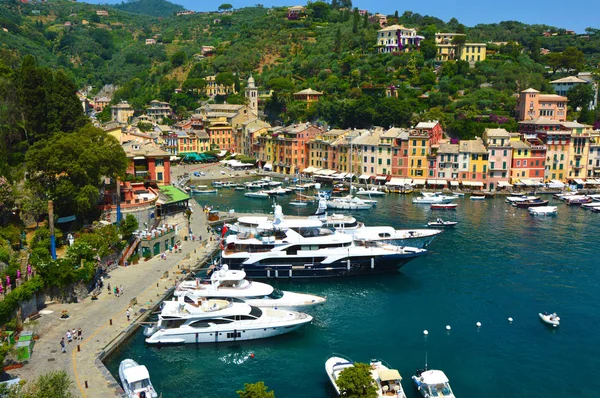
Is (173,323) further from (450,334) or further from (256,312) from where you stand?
(450,334)

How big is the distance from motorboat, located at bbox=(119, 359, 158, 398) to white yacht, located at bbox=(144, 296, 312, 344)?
5.91m

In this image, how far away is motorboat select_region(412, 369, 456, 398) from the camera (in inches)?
1218

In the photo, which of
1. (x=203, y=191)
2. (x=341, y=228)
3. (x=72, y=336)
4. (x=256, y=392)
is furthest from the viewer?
(x=203, y=191)

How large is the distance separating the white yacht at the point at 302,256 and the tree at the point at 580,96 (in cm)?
8449

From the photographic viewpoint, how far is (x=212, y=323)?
1501 inches

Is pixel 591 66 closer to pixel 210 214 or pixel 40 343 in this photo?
pixel 210 214

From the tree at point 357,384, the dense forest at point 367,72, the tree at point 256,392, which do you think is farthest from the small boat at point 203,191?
the tree at point 256,392

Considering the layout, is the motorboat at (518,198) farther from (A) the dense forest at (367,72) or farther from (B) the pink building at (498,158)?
(A) the dense forest at (367,72)

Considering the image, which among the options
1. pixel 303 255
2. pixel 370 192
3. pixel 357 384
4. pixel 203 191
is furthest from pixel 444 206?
pixel 357 384

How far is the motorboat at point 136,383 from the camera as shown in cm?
3025

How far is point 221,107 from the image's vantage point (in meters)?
141

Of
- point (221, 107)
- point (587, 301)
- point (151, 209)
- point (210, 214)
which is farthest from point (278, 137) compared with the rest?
point (587, 301)

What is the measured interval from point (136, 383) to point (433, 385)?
52.9 ft

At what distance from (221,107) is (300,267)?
9723 centimetres
